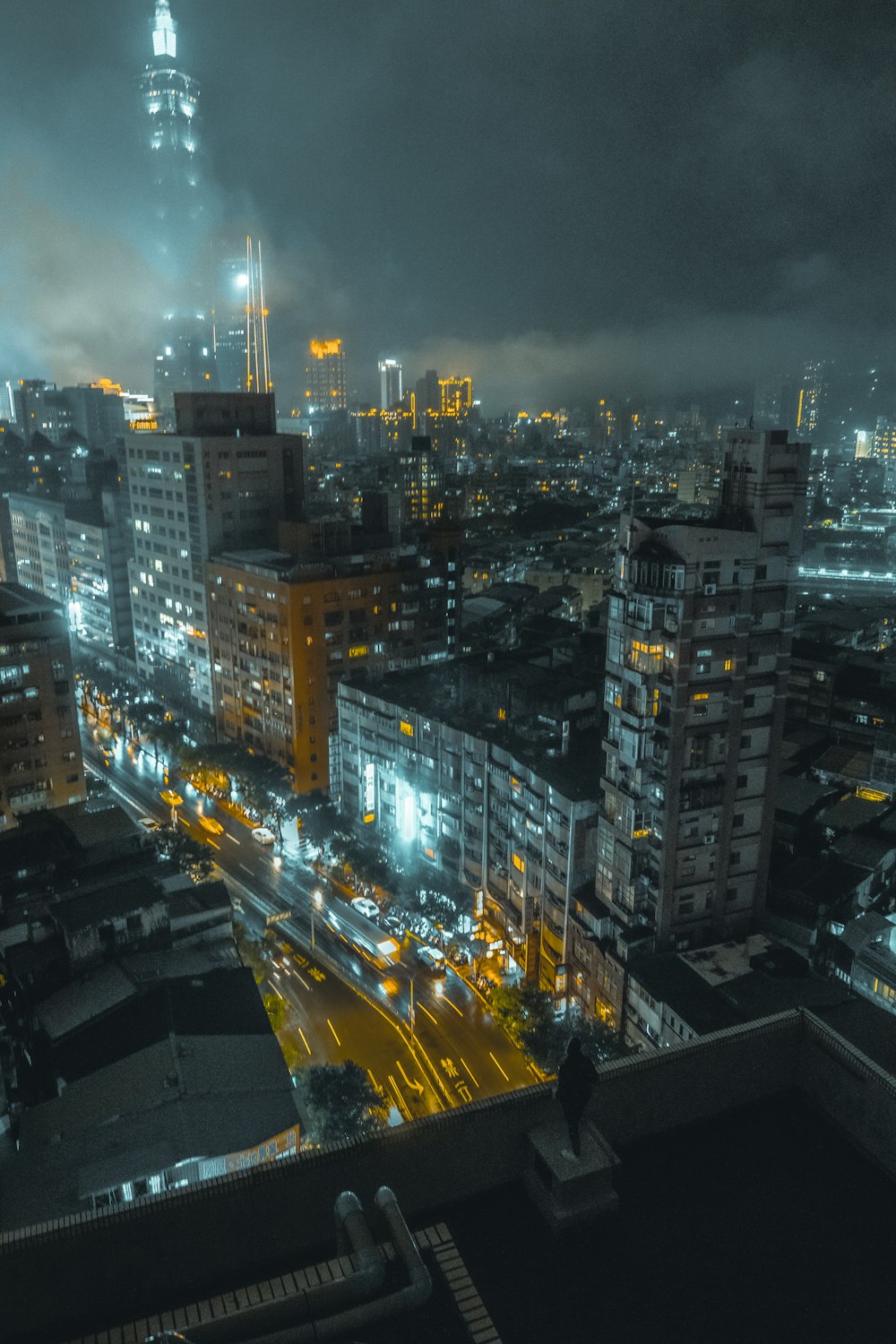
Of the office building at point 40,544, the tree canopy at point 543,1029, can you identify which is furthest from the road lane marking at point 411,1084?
the office building at point 40,544

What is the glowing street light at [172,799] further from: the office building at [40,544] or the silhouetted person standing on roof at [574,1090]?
the silhouetted person standing on roof at [574,1090]

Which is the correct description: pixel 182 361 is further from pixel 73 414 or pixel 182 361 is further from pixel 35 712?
pixel 35 712

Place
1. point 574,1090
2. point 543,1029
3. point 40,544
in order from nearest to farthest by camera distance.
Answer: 1. point 574,1090
2. point 543,1029
3. point 40,544

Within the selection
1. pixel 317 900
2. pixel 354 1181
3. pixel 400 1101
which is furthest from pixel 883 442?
pixel 354 1181

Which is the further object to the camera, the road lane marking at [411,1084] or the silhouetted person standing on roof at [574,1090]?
the road lane marking at [411,1084]

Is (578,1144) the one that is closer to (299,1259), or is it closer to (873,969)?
(299,1259)

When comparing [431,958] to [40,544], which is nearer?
[431,958]

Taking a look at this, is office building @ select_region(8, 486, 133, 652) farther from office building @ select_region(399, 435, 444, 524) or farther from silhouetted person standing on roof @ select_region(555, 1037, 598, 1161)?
silhouetted person standing on roof @ select_region(555, 1037, 598, 1161)
